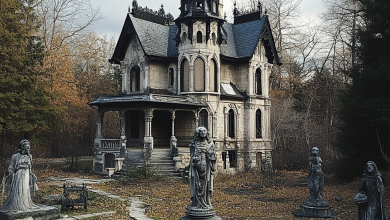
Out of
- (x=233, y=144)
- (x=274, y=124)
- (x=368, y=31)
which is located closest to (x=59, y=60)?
(x=233, y=144)

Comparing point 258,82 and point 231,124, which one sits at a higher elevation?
point 258,82

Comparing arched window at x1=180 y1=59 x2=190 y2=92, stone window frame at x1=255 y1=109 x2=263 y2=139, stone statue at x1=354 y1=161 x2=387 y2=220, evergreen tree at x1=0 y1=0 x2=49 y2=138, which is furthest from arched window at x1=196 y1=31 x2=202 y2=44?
stone statue at x1=354 y1=161 x2=387 y2=220

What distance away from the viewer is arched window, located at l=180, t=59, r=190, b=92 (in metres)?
27.1

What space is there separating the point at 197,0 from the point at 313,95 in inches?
589

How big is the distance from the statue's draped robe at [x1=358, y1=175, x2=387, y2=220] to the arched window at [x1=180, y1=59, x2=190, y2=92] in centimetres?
1906

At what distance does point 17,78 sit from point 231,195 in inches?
534

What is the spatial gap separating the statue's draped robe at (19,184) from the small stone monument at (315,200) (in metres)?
8.68

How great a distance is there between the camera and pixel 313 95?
114 feet

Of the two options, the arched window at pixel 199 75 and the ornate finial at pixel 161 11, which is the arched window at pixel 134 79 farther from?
the ornate finial at pixel 161 11

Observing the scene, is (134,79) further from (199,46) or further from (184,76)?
(199,46)

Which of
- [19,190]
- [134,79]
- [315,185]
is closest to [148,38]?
[134,79]

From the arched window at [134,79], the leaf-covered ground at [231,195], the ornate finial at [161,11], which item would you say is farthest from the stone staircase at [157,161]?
the ornate finial at [161,11]

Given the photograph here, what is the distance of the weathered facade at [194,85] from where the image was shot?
25.9 metres

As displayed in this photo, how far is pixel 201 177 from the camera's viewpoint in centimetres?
905
